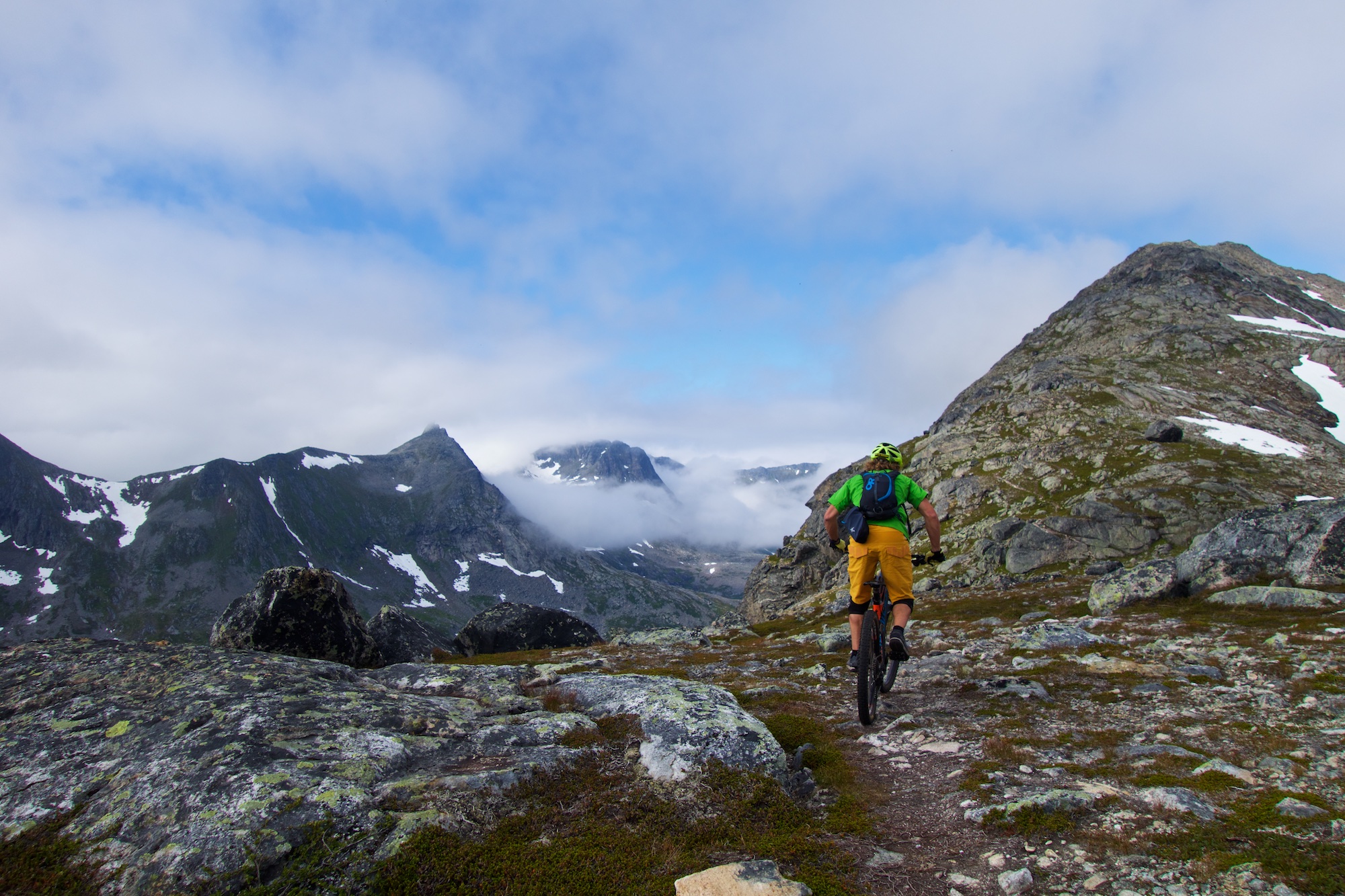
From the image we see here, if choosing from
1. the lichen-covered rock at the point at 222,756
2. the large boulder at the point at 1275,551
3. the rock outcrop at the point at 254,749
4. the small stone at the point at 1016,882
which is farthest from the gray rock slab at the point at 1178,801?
the large boulder at the point at 1275,551

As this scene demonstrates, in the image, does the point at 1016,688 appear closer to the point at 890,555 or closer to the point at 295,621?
the point at 890,555

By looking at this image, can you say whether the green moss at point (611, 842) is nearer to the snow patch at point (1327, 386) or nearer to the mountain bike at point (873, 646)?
the mountain bike at point (873, 646)

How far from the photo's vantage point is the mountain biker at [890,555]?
11984 mm

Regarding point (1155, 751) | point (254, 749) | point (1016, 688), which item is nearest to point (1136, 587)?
point (1016, 688)

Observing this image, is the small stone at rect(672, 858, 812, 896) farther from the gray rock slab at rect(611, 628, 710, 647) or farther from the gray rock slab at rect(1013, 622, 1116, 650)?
the gray rock slab at rect(611, 628, 710, 647)

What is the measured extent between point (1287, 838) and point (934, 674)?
1181 centimetres

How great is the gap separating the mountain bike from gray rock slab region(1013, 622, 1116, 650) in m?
11.6

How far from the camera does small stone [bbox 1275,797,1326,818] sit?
6.94m

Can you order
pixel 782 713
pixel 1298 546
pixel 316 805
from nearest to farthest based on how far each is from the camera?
pixel 316 805 → pixel 782 713 → pixel 1298 546

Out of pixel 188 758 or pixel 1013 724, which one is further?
pixel 1013 724

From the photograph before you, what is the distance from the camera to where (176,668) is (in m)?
11.0

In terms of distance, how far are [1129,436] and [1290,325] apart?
305ft

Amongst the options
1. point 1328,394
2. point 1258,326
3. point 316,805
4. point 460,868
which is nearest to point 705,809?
point 460,868

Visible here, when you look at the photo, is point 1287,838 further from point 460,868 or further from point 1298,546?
point 1298,546
